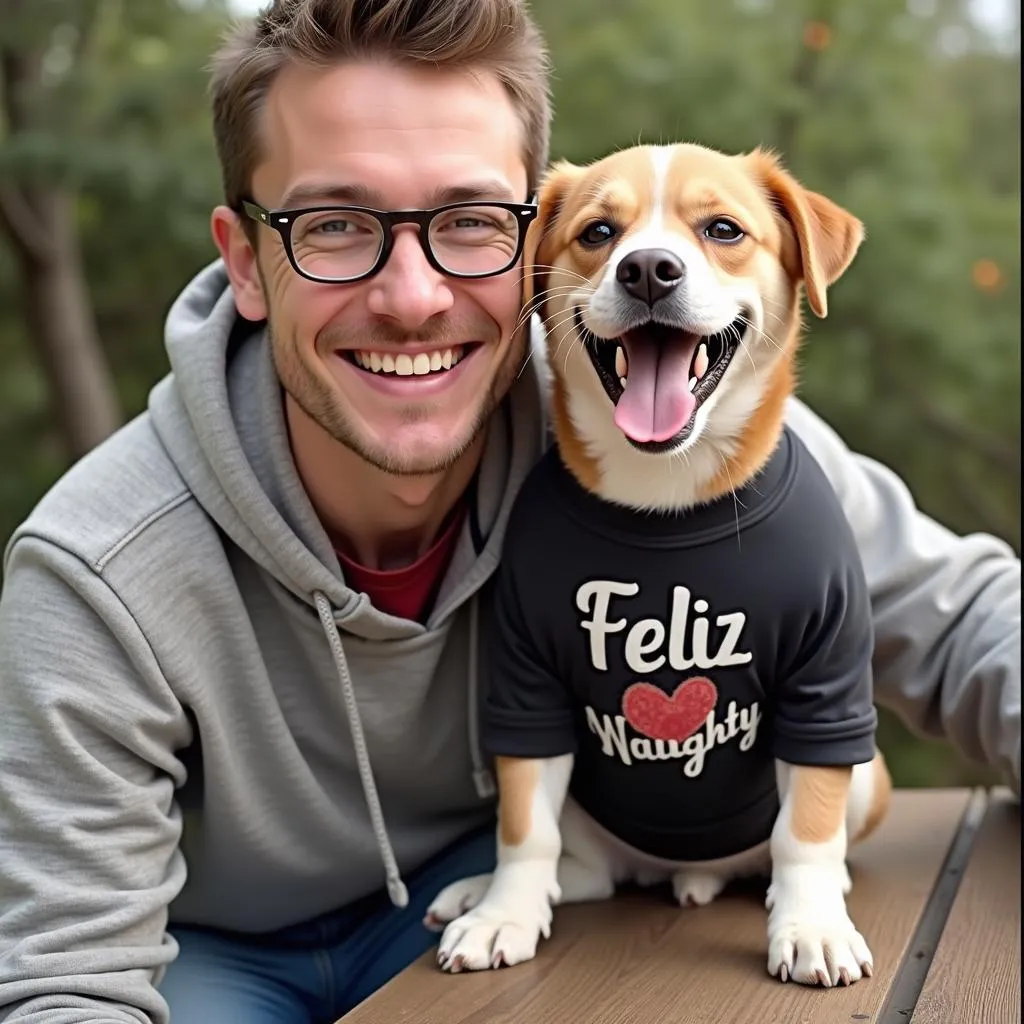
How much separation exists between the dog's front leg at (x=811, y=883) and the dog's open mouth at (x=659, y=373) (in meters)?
0.50

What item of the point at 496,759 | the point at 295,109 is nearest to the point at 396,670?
the point at 496,759

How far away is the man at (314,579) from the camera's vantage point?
190 centimetres

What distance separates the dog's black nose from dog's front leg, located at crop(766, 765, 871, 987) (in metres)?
0.67

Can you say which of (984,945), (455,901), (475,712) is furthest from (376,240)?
(984,945)

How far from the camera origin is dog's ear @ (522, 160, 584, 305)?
2088 mm

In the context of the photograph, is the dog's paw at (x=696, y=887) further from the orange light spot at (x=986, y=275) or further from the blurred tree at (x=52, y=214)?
the blurred tree at (x=52, y=214)

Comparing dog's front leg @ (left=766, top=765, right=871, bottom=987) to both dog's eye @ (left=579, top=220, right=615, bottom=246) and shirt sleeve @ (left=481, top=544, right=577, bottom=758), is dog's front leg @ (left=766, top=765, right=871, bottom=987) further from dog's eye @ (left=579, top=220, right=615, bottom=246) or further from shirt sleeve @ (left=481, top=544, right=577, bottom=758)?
dog's eye @ (left=579, top=220, right=615, bottom=246)

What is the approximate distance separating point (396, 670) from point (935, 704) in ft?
2.95

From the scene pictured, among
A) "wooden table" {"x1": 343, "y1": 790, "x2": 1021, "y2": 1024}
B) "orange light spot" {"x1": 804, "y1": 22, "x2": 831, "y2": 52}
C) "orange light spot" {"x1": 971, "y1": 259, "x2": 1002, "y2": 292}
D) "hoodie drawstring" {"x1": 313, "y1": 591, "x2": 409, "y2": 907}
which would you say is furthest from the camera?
"orange light spot" {"x1": 971, "y1": 259, "x2": 1002, "y2": 292}

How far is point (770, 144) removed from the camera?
3.95m

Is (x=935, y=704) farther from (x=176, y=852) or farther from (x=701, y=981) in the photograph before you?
(x=176, y=852)

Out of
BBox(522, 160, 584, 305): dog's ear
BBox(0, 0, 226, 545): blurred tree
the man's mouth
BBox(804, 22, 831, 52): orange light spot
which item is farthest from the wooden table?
BBox(0, 0, 226, 545): blurred tree

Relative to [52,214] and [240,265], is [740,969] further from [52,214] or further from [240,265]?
[52,214]

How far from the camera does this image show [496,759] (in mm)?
2027
